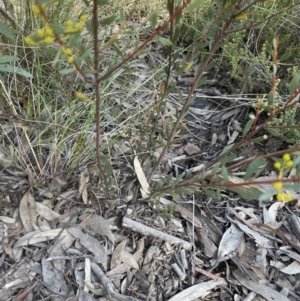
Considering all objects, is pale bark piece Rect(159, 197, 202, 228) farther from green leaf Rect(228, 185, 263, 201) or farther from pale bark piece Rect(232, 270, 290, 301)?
green leaf Rect(228, 185, 263, 201)

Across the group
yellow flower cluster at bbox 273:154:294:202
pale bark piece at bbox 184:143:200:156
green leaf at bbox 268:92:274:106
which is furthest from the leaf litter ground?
yellow flower cluster at bbox 273:154:294:202

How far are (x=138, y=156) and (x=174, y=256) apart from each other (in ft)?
1.31

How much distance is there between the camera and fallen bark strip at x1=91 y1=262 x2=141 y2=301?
1.29m

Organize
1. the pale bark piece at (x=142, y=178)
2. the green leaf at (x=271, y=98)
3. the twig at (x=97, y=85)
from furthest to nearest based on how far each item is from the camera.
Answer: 1. the pale bark piece at (x=142, y=178)
2. the green leaf at (x=271, y=98)
3. the twig at (x=97, y=85)

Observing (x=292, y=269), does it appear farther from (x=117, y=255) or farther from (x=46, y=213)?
(x=46, y=213)

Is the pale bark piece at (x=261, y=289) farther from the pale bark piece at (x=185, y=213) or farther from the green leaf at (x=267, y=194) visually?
the green leaf at (x=267, y=194)

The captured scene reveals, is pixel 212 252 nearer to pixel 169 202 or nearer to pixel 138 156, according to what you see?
pixel 169 202

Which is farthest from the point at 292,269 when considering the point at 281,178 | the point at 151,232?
the point at 281,178

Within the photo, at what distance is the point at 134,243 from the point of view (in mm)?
1438

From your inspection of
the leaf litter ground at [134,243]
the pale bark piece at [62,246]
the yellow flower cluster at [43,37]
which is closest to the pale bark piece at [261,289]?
the leaf litter ground at [134,243]

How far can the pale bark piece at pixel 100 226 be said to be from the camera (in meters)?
1.42

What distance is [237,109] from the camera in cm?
187

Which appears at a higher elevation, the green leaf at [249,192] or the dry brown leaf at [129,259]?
the green leaf at [249,192]

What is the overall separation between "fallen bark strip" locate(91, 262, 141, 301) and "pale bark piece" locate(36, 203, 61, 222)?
0.71 ft
